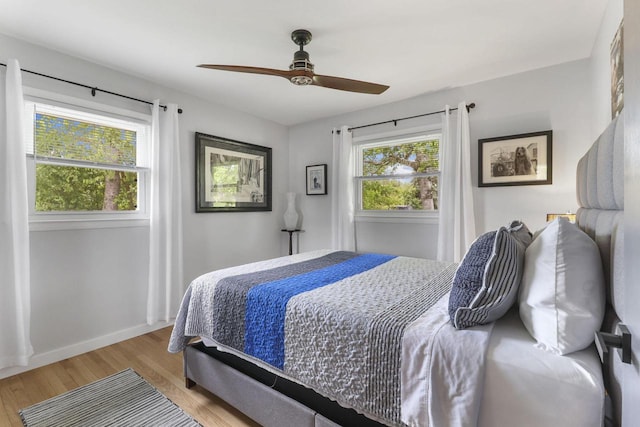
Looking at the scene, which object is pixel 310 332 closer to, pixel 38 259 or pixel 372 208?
pixel 38 259

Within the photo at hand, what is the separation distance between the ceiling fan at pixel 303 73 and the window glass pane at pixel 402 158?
1450mm

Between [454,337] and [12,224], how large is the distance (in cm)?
288

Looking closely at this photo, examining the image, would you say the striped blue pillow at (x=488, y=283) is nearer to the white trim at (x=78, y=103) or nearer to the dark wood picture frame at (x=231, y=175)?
the dark wood picture frame at (x=231, y=175)

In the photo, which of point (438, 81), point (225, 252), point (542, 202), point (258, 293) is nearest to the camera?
point (258, 293)

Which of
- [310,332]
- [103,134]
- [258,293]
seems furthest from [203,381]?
[103,134]

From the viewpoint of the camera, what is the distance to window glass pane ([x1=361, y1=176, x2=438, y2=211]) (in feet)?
11.3

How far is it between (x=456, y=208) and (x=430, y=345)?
7.19 feet

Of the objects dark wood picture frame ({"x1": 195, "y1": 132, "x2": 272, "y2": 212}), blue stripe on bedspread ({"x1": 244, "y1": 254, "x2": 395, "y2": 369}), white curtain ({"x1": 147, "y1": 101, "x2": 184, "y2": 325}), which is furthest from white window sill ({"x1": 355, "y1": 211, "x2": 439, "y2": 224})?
white curtain ({"x1": 147, "y1": 101, "x2": 184, "y2": 325})

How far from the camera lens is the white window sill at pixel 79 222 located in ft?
7.76

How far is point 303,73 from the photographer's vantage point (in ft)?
6.55

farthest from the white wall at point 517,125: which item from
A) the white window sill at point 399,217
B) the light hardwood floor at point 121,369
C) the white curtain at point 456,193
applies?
the light hardwood floor at point 121,369

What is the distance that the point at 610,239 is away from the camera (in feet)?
3.35

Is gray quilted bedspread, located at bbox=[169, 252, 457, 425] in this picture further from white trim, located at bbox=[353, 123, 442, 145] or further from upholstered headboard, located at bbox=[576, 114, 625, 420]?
white trim, located at bbox=[353, 123, 442, 145]

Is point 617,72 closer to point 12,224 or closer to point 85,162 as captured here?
point 85,162
